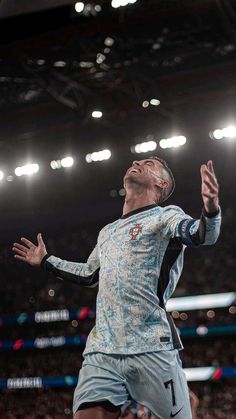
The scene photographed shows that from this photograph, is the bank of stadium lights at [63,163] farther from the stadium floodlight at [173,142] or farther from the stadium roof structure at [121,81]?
the stadium floodlight at [173,142]

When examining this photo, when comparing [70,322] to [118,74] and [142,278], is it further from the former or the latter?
[142,278]

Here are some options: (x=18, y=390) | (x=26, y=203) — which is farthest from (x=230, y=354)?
(x=26, y=203)

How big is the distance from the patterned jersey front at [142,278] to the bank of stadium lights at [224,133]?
859cm

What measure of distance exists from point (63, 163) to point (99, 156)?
832 mm

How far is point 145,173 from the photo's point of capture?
3.37 meters

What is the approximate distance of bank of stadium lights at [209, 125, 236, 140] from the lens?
11.4 m

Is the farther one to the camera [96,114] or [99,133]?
[99,133]

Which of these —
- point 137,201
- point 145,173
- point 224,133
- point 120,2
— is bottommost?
point 137,201

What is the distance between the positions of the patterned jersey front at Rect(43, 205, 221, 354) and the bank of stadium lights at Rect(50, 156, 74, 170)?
33.0ft

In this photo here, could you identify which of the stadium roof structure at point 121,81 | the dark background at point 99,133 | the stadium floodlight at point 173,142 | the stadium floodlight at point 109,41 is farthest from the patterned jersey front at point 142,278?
the stadium floodlight at point 173,142

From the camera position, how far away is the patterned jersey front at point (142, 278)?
2844mm

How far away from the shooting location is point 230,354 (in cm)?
1340

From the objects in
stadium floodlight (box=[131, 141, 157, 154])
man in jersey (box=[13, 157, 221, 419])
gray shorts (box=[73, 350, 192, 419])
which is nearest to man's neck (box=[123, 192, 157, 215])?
man in jersey (box=[13, 157, 221, 419])

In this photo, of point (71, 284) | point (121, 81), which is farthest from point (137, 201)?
point (71, 284)
